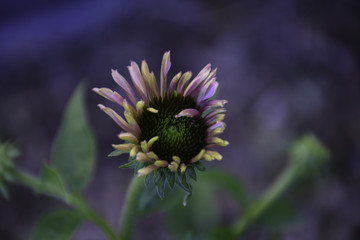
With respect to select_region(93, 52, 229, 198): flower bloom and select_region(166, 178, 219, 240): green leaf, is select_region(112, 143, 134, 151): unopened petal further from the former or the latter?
select_region(166, 178, 219, 240): green leaf

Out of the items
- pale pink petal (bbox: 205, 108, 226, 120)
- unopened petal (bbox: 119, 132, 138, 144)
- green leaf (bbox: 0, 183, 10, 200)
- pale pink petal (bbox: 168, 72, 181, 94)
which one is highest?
pale pink petal (bbox: 168, 72, 181, 94)

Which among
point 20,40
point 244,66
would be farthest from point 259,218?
point 20,40

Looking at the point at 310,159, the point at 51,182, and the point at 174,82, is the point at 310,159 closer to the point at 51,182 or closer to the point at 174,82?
the point at 174,82

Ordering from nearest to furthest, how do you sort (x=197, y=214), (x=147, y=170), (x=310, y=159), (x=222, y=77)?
(x=147, y=170)
(x=310, y=159)
(x=197, y=214)
(x=222, y=77)

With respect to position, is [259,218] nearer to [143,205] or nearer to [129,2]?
[143,205]

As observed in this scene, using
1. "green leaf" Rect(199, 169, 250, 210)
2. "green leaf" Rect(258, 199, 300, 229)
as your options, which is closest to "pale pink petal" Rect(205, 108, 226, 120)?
"green leaf" Rect(199, 169, 250, 210)

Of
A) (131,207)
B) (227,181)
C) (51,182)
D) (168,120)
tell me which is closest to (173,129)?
(168,120)
